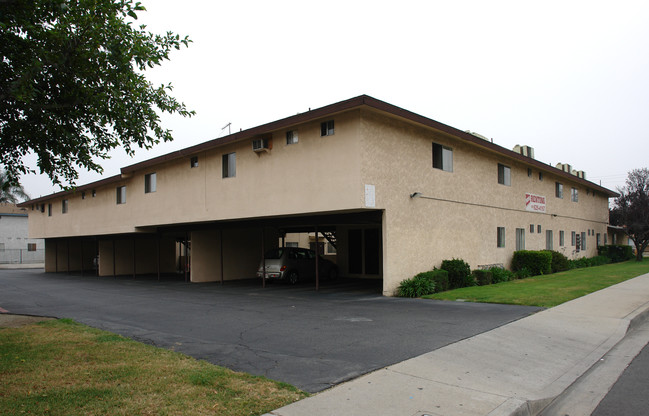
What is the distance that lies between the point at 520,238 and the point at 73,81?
829 inches

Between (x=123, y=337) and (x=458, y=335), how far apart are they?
623cm

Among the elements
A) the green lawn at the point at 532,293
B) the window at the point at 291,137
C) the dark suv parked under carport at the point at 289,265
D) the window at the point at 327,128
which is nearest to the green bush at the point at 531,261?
the green lawn at the point at 532,293

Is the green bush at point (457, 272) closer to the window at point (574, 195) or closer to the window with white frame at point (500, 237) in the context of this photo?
the window with white frame at point (500, 237)

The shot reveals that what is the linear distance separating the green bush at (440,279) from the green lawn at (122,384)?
33.2 ft

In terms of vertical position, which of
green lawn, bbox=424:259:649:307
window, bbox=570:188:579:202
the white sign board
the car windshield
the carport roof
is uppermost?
the carport roof

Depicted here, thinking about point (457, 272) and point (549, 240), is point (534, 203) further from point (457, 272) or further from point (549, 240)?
point (457, 272)

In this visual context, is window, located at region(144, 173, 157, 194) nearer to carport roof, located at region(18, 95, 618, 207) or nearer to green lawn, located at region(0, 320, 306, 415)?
carport roof, located at region(18, 95, 618, 207)

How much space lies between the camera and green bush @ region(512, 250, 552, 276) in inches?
848

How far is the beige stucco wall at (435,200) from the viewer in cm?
1427

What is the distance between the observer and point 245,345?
7.82 meters

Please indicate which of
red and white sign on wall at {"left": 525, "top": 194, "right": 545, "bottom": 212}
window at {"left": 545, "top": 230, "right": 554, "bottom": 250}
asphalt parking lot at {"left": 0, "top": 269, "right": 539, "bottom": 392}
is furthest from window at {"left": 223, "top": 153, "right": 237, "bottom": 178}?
window at {"left": 545, "top": 230, "right": 554, "bottom": 250}

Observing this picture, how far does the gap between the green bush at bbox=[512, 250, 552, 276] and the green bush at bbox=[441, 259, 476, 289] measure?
585 centimetres

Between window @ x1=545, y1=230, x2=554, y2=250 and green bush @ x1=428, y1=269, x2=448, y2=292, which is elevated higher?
window @ x1=545, y1=230, x2=554, y2=250

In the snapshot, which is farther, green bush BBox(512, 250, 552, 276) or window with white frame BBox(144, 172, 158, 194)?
window with white frame BBox(144, 172, 158, 194)
